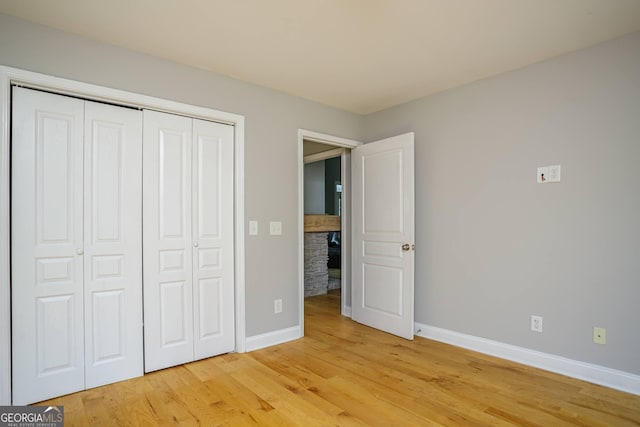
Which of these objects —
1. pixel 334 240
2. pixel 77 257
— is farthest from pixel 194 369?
pixel 334 240

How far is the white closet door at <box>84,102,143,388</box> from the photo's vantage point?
8.16 ft

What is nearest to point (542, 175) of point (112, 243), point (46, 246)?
point (112, 243)

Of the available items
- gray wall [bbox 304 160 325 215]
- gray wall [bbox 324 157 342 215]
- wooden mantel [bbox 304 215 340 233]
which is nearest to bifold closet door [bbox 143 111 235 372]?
wooden mantel [bbox 304 215 340 233]

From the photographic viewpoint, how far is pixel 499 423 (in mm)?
2041

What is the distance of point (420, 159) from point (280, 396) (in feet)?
8.63

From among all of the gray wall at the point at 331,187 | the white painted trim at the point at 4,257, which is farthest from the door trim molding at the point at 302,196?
the gray wall at the point at 331,187

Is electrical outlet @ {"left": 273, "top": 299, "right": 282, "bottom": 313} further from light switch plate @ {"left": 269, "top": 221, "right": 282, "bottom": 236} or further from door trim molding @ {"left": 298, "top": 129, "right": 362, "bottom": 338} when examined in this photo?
light switch plate @ {"left": 269, "top": 221, "right": 282, "bottom": 236}

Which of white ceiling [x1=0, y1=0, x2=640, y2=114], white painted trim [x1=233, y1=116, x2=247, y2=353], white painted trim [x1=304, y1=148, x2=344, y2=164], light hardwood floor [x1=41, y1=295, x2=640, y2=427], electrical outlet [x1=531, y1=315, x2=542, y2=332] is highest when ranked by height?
white ceiling [x1=0, y1=0, x2=640, y2=114]

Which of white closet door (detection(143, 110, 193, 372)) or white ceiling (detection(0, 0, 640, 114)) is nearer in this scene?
white ceiling (detection(0, 0, 640, 114))

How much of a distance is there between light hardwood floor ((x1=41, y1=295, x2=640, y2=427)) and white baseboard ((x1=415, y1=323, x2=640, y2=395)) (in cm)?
7

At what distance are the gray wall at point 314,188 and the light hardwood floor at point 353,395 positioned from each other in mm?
4569

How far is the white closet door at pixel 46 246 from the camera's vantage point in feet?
7.32

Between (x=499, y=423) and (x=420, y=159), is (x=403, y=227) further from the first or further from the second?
(x=499, y=423)

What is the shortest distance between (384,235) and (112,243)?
255cm
